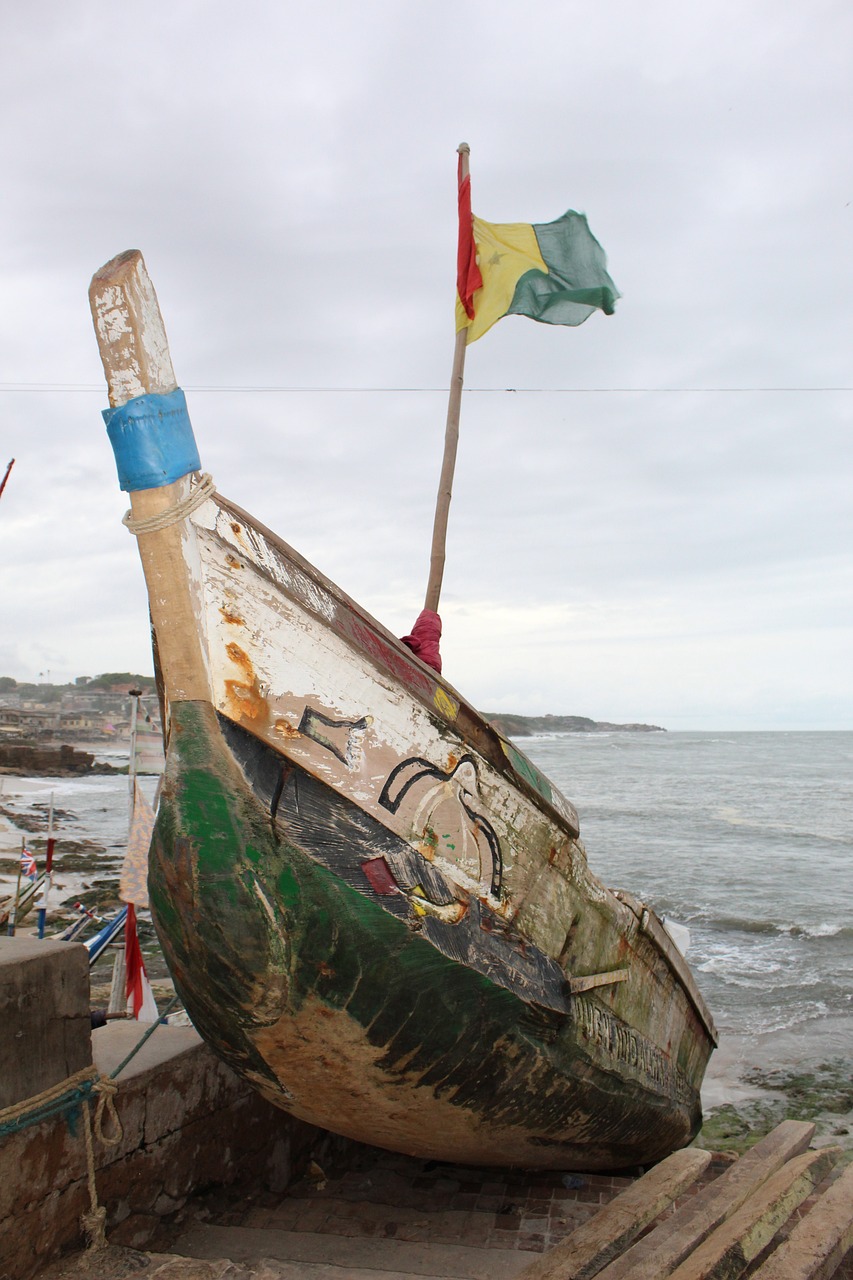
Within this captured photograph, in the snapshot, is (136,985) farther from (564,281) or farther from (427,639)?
(564,281)

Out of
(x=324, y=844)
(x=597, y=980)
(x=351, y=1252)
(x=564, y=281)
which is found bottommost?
(x=351, y=1252)

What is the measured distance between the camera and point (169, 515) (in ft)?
8.98

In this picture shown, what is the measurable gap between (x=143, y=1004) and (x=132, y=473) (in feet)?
13.2

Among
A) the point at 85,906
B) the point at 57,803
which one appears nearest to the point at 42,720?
the point at 57,803

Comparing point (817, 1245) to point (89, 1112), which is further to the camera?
point (89, 1112)

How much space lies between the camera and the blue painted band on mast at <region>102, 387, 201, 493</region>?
107 inches

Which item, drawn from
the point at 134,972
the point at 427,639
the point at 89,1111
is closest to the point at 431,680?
the point at 427,639

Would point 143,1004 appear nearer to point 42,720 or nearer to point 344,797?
point 344,797

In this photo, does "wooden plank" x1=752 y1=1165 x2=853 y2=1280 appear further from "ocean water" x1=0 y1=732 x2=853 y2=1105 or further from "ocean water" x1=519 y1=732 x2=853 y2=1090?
"ocean water" x1=519 y1=732 x2=853 y2=1090

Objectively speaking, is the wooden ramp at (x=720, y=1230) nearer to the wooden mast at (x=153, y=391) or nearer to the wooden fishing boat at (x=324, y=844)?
the wooden fishing boat at (x=324, y=844)

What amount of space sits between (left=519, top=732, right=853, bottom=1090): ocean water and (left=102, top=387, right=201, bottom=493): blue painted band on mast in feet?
24.6

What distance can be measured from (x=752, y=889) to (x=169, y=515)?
51.1ft

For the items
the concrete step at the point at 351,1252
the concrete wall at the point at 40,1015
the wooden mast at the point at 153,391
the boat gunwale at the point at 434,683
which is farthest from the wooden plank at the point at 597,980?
the wooden mast at the point at 153,391

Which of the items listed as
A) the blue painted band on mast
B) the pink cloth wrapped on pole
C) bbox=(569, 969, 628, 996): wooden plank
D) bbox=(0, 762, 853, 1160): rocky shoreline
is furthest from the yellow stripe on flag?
bbox=(0, 762, 853, 1160): rocky shoreline
